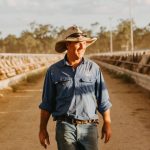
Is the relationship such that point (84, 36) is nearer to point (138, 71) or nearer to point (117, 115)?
point (117, 115)

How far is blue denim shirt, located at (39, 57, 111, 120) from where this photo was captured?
4.04 meters

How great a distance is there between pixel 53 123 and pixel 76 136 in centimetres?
648

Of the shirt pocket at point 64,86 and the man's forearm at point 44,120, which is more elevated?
the shirt pocket at point 64,86

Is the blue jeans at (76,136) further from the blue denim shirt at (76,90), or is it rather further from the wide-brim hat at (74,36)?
the wide-brim hat at (74,36)

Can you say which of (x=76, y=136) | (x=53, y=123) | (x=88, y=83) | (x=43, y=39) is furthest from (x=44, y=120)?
(x=43, y=39)

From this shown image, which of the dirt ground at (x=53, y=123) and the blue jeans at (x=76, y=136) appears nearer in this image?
the blue jeans at (x=76, y=136)

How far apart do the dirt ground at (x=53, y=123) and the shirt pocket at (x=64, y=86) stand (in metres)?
3.78

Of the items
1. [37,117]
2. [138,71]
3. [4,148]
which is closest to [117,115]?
[37,117]

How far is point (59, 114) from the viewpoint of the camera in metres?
4.07

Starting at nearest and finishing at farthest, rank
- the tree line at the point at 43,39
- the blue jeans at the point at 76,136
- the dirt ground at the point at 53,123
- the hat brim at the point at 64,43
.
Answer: the blue jeans at the point at 76,136, the hat brim at the point at 64,43, the dirt ground at the point at 53,123, the tree line at the point at 43,39

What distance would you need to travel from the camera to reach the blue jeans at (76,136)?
398 cm

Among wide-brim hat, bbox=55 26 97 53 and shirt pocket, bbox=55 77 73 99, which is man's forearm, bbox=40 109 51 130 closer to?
shirt pocket, bbox=55 77 73 99

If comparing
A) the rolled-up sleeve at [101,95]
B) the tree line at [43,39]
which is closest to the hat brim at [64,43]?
the rolled-up sleeve at [101,95]

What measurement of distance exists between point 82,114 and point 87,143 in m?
0.23
